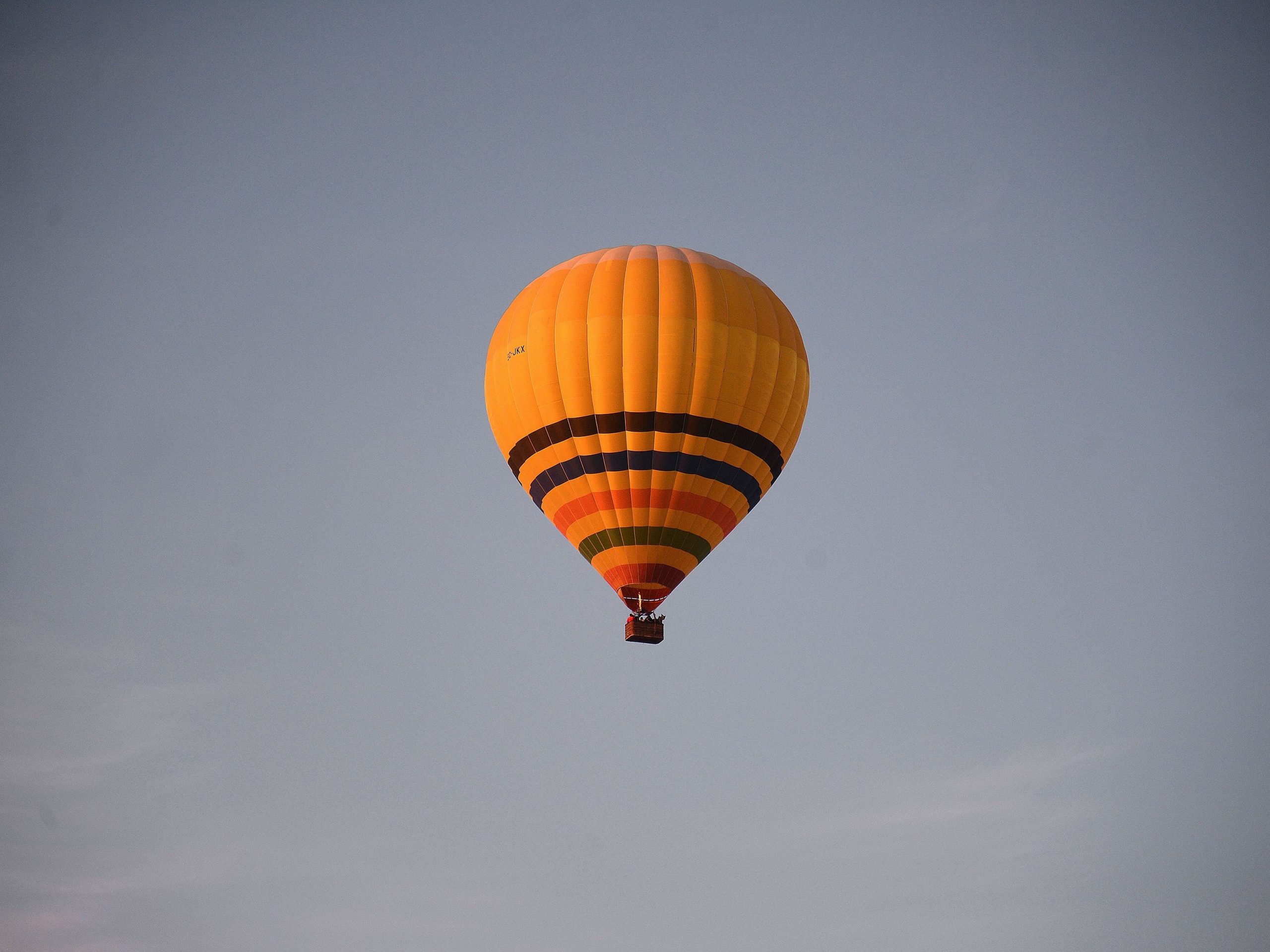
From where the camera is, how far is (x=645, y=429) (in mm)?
34219

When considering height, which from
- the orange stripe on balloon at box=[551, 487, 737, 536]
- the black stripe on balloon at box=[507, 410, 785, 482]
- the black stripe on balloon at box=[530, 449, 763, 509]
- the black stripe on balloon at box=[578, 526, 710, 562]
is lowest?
the black stripe on balloon at box=[578, 526, 710, 562]

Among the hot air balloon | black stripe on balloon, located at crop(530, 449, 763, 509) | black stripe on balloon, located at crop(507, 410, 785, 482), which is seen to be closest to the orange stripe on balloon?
the hot air balloon

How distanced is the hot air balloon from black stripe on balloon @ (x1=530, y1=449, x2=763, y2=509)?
0.11ft

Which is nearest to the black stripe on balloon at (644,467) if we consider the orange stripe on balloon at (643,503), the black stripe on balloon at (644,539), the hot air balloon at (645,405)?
the hot air balloon at (645,405)

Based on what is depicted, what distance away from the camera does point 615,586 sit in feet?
116

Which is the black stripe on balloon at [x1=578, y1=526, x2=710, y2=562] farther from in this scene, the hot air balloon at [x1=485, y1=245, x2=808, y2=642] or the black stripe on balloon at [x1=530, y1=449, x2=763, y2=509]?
the black stripe on balloon at [x1=530, y1=449, x2=763, y2=509]

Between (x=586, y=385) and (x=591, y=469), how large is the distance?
191cm

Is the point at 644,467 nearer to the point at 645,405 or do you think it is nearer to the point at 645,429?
the point at 645,429

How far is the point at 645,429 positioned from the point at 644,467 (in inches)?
33.3

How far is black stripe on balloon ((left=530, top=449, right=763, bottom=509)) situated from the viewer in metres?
34.3

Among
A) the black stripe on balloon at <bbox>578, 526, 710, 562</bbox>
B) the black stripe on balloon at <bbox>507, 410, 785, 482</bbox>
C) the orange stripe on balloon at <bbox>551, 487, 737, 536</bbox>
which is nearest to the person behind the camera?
the black stripe on balloon at <bbox>507, 410, 785, 482</bbox>

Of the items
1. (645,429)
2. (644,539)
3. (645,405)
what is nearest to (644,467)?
(645,429)

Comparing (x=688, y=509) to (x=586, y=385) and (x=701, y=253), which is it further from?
(x=701, y=253)

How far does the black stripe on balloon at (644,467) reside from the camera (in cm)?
3431
